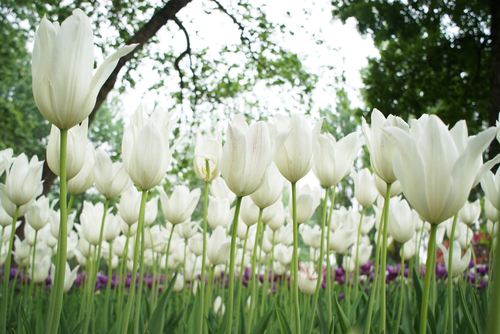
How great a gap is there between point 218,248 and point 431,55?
7795 millimetres

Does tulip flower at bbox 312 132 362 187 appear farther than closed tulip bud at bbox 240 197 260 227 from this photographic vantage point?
No

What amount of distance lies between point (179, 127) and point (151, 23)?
2003mm

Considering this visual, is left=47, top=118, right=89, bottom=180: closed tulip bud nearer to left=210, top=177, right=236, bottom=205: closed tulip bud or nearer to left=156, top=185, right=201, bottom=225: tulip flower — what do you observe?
left=156, top=185, right=201, bottom=225: tulip flower

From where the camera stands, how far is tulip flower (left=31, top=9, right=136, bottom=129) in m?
0.76

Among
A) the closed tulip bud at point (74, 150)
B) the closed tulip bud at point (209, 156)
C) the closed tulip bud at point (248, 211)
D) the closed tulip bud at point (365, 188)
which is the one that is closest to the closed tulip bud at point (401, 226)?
the closed tulip bud at point (365, 188)

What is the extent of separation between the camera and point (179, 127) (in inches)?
271

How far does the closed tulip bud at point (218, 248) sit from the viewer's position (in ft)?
5.35

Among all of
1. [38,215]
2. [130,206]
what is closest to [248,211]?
[130,206]

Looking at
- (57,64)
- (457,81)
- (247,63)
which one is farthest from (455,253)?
(457,81)

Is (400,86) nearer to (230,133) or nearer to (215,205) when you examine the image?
(215,205)

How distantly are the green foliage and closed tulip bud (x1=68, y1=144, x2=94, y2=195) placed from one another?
7.14 metres

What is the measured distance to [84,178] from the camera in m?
1.37

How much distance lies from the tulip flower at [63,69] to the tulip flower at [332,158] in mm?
743

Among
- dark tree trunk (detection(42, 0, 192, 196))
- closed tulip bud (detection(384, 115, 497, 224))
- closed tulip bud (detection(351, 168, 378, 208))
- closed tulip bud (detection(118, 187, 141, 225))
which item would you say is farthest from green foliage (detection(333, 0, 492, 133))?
closed tulip bud (detection(384, 115, 497, 224))
